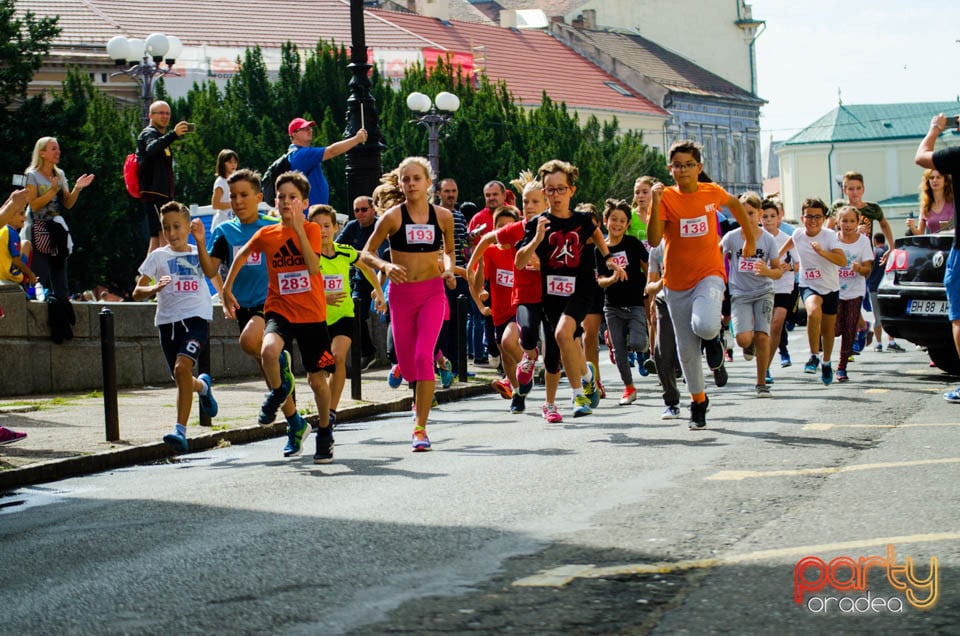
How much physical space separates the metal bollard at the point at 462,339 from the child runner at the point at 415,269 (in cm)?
661

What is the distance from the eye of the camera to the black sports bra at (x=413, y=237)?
10.8 meters

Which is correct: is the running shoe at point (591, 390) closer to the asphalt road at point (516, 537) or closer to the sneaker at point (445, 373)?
the asphalt road at point (516, 537)

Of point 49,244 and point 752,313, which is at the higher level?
point 49,244

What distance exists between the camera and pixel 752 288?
587 inches

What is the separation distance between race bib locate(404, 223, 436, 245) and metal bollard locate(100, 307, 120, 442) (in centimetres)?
240

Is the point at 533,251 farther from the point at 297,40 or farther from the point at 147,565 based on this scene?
the point at 297,40

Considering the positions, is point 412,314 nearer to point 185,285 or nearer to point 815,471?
point 185,285

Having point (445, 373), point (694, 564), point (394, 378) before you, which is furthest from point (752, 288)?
point (694, 564)

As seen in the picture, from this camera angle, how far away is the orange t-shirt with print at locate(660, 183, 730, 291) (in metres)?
11.0

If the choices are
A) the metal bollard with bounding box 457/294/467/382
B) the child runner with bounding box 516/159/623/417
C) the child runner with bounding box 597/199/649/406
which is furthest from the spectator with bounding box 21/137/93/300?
the child runner with bounding box 516/159/623/417

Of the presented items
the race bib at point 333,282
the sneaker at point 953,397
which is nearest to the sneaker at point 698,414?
the sneaker at point 953,397

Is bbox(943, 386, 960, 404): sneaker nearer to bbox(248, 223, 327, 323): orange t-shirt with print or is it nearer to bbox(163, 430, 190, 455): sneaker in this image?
bbox(248, 223, 327, 323): orange t-shirt with print

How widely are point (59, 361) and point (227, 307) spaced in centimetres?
629

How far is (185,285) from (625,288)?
4774 millimetres
